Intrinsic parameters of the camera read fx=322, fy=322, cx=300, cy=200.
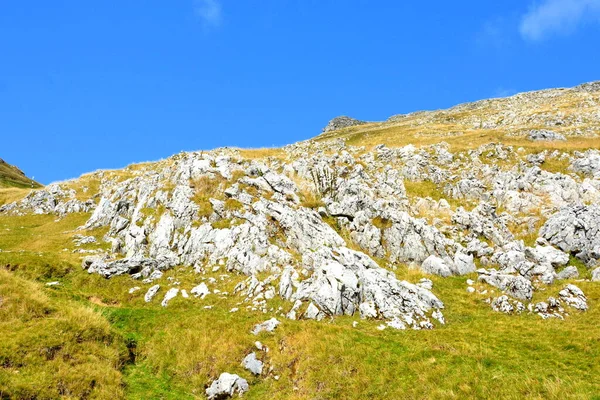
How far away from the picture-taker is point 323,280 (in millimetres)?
26219

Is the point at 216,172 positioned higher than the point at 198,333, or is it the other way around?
the point at 216,172

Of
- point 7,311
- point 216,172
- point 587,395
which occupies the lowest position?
point 587,395

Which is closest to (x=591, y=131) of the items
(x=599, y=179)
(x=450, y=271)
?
(x=599, y=179)

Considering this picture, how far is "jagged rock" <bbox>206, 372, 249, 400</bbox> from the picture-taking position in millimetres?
17672

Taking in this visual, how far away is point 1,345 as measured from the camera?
53.6 ft

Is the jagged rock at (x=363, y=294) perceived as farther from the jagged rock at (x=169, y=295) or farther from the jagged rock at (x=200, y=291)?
the jagged rock at (x=169, y=295)

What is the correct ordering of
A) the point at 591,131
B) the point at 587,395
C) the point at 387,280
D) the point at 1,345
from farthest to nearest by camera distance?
→ 1. the point at 591,131
2. the point at 387,280
3. the point at 1,345
4. the point at 587,395

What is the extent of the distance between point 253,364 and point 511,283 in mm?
23094

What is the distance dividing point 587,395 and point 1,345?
27221 mm

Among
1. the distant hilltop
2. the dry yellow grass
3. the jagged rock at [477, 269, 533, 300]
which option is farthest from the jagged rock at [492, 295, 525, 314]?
the dry yellow grass

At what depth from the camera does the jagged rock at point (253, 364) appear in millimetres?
19016

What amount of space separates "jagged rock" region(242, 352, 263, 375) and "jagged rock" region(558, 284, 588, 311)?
79.9ft

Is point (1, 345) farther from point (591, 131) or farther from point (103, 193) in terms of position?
point (591, 131)

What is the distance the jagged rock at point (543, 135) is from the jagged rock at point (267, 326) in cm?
6230
